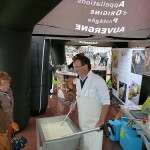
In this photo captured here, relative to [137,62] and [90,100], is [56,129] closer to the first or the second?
[90,100]

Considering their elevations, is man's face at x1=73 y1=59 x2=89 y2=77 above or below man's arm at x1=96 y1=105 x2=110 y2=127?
above

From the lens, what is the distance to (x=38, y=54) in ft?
15.5

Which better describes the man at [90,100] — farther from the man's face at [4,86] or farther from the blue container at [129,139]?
the blue container at [129,139]

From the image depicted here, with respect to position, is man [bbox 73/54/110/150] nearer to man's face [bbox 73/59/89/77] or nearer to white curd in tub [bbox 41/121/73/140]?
man's face [bbox 73/59/89/77]

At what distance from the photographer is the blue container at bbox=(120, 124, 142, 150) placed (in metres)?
3.05

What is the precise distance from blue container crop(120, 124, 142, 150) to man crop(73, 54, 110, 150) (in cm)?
85

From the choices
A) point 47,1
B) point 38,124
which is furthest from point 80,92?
point 47,1

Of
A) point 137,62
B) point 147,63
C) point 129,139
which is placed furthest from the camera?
point 137,62

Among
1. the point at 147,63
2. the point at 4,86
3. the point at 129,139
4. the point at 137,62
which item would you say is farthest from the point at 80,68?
the point at 137,62

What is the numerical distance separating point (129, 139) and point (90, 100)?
43.1 inches

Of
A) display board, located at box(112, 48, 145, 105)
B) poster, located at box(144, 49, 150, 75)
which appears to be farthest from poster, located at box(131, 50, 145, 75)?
poster, located at box(144, 49, 150, 75)

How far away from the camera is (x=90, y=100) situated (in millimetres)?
2338

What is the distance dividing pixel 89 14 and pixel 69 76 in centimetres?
278

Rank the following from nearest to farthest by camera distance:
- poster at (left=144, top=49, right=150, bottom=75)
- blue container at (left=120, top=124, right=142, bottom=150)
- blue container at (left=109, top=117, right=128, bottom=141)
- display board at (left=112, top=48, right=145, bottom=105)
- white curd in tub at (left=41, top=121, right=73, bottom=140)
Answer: white curd in tub at (left=41, top=121, right=73, bottom=140) < blue container at (left=120, top=124, right=142, bottom=150) < blue container at (left=109, top=117, right=128, bottom=141) < poster at (left=144, top=49, right=150, bottom=75) < display board at (left=112, top=48, right=145, bottom=105)
